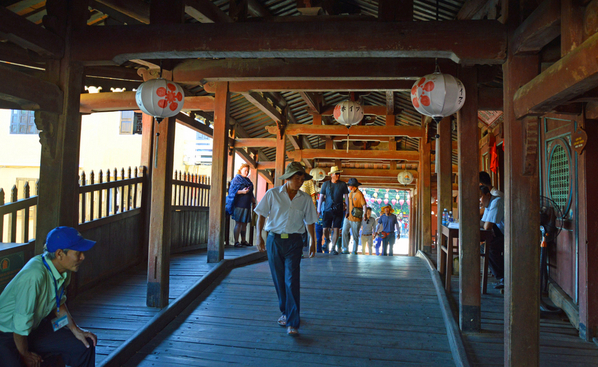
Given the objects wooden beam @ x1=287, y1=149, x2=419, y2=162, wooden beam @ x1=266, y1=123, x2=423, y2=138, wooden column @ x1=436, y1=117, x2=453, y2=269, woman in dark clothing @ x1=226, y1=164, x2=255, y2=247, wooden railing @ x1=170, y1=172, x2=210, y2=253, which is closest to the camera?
wooden column @ x1=436, y1=117, x2=453, y2=269

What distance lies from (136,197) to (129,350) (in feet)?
12.7

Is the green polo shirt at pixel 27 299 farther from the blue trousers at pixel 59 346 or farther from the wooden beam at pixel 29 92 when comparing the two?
the wooden beam at pixel 29 92

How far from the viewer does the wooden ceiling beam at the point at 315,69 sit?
500 cm

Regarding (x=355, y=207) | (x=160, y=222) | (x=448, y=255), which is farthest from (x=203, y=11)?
(x=355, y=207)

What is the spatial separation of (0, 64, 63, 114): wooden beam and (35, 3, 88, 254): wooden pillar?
0.25ft

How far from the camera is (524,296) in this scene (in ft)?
10.5

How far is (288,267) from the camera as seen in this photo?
4281mm

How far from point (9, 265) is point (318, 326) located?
3.28 meters

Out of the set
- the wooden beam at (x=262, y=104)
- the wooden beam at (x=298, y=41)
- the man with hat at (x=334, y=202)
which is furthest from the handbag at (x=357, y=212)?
the wooden beam at (x=298, y=41)

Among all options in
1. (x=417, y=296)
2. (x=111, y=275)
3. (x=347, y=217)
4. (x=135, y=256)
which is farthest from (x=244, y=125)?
(x=417, y=296)

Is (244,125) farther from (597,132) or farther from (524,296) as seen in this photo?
(524,296)

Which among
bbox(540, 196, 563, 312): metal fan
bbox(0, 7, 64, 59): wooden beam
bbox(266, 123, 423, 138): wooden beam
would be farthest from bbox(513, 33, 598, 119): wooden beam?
bbox(266, 123, 423, 138): wooden beam

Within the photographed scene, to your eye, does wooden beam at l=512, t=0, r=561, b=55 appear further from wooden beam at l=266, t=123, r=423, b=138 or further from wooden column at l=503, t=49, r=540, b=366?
wooden beam at l=266, t=123, r=423, b=138

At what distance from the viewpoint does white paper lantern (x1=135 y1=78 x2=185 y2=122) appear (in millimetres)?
4379
